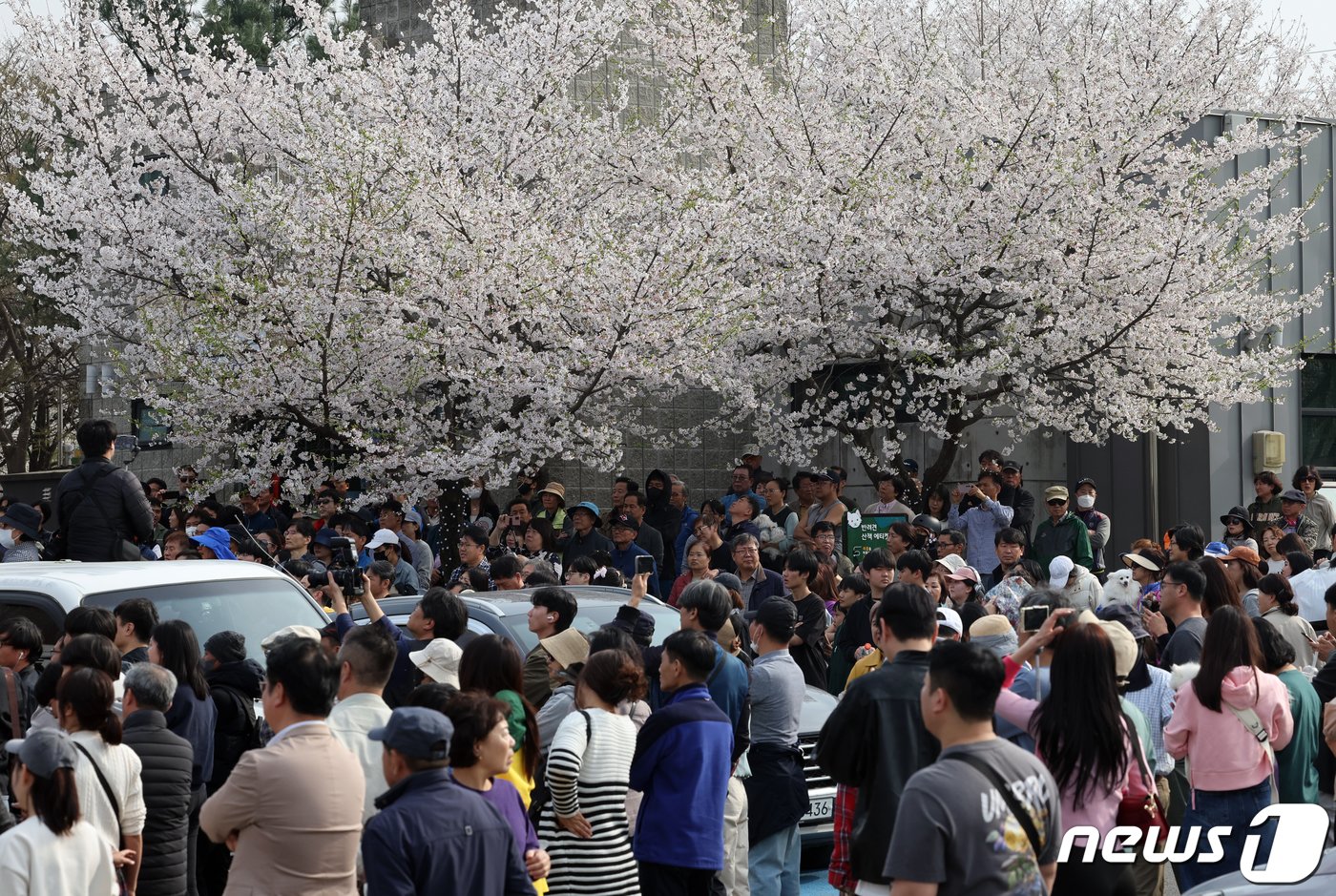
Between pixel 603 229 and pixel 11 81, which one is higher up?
pixel 11 81

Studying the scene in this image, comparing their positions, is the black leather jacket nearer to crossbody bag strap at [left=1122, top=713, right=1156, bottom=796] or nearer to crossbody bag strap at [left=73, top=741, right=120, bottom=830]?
crossbody bag strap at [left=1122, top=713, right=1156, bottom=796]

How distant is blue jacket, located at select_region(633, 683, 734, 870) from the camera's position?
6723mm

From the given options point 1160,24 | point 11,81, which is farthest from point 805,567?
point 11,81

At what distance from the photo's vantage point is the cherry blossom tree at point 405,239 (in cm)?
1803

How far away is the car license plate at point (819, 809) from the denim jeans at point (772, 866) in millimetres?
1320

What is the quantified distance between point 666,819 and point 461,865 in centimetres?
188

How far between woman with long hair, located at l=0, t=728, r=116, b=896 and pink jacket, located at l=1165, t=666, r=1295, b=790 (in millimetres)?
4515

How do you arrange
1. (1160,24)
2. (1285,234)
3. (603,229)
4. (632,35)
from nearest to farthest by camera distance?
(603,229), (1285,234), (1160,24), (632,35)

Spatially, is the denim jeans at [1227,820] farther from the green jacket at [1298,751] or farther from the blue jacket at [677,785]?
the blue jacket at [677,785]

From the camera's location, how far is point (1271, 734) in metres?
7.15

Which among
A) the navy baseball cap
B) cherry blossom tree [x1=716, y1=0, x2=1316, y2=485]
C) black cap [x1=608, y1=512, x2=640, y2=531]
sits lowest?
black cap [x1=608, y1=512, x2=640, y2=531]

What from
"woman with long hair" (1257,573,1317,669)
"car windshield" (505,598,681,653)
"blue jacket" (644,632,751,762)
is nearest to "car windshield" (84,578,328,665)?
"car windshield" (505,598,681,653)

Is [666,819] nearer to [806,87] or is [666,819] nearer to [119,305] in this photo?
[806,87]

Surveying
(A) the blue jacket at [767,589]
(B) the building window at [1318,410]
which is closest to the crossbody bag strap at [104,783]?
(A) the blue jacket at [767,589]
